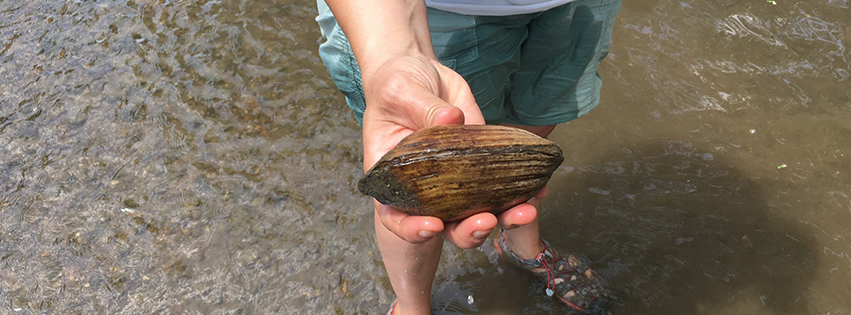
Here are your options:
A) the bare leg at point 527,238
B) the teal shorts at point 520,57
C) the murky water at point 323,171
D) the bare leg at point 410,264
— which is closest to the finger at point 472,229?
the bare leg at point 410,264

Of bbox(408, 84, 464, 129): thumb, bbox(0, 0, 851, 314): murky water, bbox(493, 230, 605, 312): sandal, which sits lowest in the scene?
bbox(493, 230, 605, 312): sandal

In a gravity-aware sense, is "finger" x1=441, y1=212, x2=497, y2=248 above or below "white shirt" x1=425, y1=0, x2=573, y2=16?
below

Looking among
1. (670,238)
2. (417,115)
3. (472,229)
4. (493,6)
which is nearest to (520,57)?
(493,6)

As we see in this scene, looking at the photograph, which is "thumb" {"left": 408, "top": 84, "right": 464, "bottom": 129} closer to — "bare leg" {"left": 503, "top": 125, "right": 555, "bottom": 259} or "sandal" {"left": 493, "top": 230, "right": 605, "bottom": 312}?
"bare leg" {"left": 503, "top": 125, "right": 555, "bottom": 259}

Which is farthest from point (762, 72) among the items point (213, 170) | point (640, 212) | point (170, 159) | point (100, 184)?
point (100, 184)

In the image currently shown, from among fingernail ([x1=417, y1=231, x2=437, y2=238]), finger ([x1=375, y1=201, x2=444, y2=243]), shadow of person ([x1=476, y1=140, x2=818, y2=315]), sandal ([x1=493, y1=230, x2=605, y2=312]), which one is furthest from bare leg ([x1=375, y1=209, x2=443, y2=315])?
sandal ([x1=493, y1=230, x2=605, y2=312])

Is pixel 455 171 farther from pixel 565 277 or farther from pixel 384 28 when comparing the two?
pixel 565 277

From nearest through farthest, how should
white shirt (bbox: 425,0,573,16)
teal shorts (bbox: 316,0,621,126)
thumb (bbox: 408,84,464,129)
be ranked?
thumb (bbox: 408,84,464,129), white shirt (bbox: 425,0,573,16), teal shorts (bbox: 316,0,621,126)

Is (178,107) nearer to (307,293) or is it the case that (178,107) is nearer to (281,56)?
(281,56)
